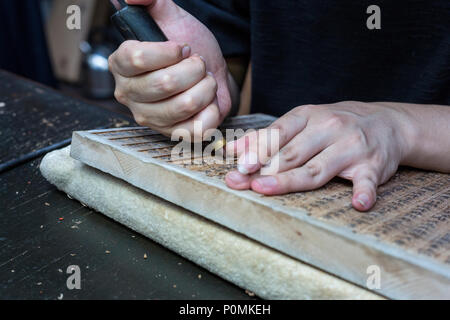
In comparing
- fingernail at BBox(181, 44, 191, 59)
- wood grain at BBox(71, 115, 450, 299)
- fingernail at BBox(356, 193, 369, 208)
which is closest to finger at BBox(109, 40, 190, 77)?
fingernail at BBox(181, 44, 191, 59)

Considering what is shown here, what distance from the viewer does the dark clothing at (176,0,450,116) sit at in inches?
37.0

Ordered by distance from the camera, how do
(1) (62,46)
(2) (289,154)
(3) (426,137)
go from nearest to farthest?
(2) (289,154) → (3) (426,137) → (1) (62,46)

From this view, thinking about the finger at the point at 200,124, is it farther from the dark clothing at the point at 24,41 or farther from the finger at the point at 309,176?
the dark clothing at the point at 24,41

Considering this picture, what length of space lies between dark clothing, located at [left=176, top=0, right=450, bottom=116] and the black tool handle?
0.49m

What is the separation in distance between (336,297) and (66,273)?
1.17ft

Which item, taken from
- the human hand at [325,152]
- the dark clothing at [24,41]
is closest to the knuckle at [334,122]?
the human hand at [325,152]

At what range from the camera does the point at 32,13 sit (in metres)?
2.61

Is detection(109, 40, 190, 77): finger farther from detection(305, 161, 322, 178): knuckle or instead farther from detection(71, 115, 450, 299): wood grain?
detection(305, 161, 322, 178): knuckle

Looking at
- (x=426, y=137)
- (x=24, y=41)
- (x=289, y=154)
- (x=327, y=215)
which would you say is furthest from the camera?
(x=24, y=41)

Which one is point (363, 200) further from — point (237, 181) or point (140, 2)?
point (140, 2)

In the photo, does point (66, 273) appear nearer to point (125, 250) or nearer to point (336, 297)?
point (125, 250)

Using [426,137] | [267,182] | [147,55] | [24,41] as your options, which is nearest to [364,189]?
[267,182]

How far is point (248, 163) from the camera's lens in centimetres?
56

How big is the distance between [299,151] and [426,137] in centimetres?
28
